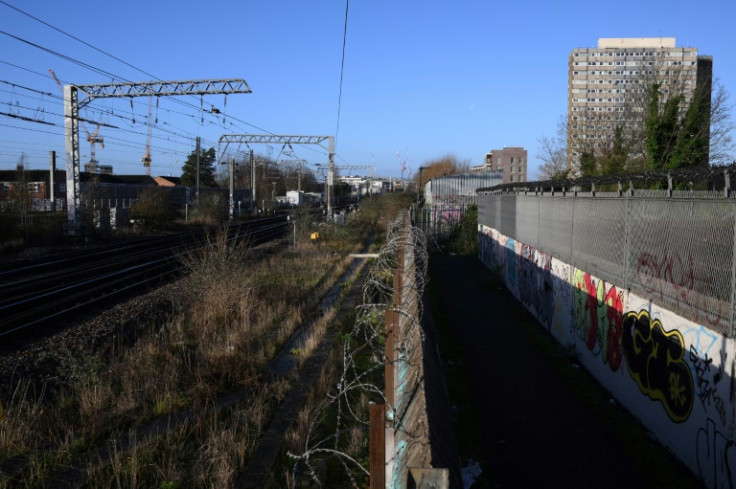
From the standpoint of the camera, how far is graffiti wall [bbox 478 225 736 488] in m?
5.63

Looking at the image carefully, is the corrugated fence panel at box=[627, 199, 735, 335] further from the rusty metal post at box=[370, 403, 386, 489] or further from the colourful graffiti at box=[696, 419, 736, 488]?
the rusty metal post at box=[370, 403, 386, 489]

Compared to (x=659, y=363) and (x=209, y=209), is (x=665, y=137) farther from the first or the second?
(x=209, y=209)

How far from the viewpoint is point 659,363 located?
23.3 feet

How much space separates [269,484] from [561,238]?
896 centimetres

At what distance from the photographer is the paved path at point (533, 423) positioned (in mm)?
6355

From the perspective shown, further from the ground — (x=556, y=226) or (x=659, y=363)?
(x=556, y=226)

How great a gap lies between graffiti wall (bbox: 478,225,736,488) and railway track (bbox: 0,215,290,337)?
7.97m

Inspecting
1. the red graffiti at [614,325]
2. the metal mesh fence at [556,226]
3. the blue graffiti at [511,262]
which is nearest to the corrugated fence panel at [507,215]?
the blue graffiti at [511,262]

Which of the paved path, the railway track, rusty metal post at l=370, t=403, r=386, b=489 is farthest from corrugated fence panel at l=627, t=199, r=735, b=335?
the railway track

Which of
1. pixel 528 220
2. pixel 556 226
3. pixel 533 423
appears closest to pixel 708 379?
pixel 533 423

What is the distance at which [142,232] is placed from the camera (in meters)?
37.6

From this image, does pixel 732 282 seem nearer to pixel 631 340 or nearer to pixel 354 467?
pixel 631 340

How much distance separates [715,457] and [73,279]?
17.6 metres

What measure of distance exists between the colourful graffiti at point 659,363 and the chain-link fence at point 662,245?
1.16 ft
